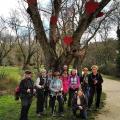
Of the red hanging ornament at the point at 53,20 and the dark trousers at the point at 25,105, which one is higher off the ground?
the red hanging ornament at the point at 53,20

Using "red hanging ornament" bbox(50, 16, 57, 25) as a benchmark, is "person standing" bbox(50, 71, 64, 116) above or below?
below

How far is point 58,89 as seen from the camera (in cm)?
1332

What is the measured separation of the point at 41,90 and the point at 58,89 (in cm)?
62

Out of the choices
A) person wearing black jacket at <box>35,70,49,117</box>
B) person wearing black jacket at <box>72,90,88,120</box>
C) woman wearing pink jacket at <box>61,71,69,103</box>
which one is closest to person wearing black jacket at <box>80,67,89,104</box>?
woman wearing pink jacket at <box>61,71,69,103</box>

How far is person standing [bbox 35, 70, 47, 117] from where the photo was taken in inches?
519

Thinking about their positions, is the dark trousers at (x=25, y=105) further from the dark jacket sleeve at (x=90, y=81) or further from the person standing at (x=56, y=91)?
the dark jacket sleeve at (x=90, y=81)

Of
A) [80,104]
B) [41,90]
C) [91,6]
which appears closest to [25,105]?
[41,90]

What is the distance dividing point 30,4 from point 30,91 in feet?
10.4

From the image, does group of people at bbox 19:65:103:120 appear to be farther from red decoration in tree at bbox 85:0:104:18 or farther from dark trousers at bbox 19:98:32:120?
red decoration in tree at bbox 85:0:104:18

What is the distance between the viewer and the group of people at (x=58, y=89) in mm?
11719

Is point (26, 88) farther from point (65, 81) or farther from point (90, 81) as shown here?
point (90, 81)

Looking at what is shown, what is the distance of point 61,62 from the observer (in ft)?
48.0

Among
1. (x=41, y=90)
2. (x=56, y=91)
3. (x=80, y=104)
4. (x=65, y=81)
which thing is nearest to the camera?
(x=80, y=104)

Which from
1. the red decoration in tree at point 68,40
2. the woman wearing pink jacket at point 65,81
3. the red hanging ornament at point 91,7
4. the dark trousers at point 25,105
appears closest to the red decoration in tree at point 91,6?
the red hanging ornament at point 91,7
